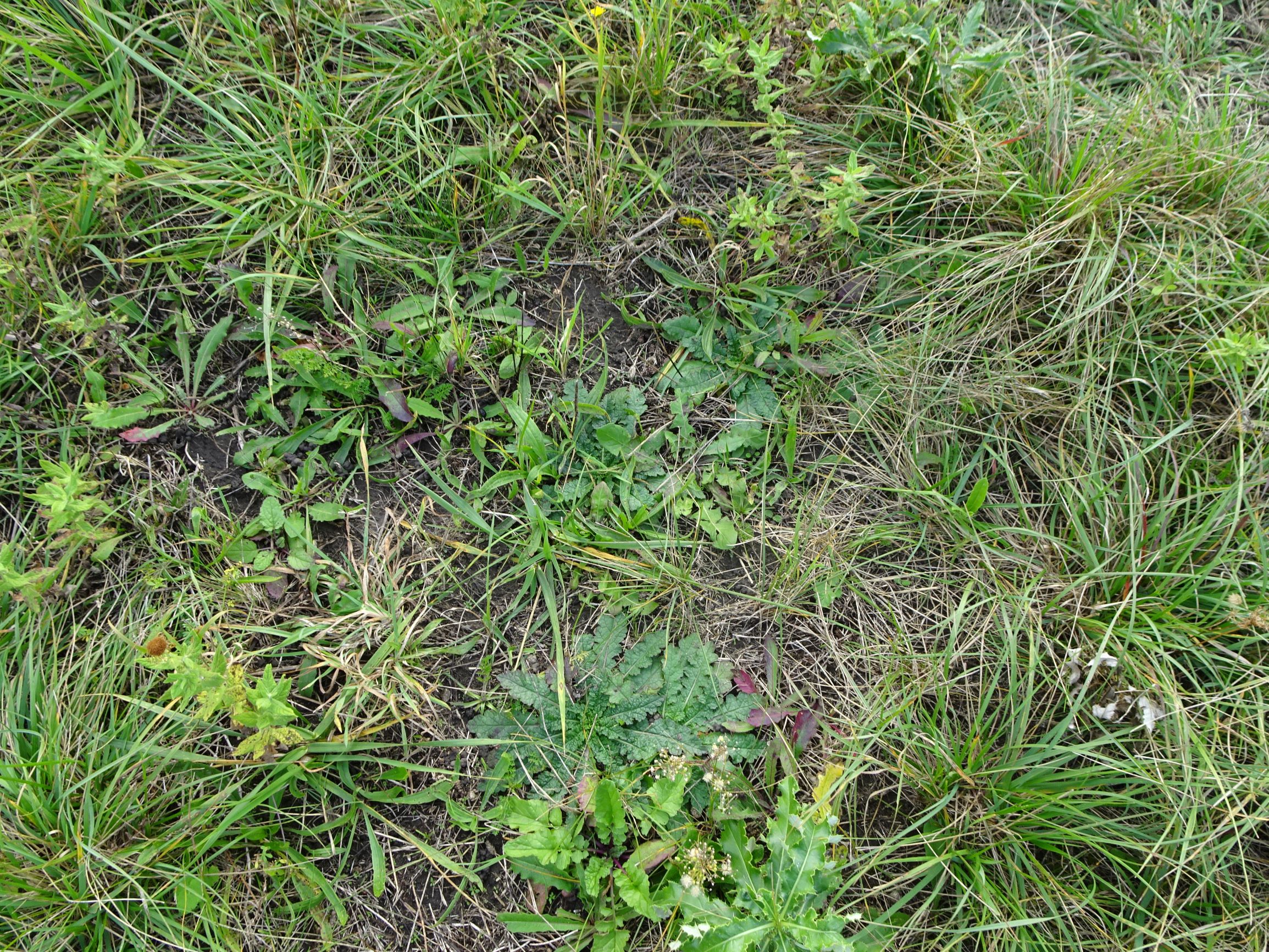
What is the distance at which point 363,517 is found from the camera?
224 centimetres

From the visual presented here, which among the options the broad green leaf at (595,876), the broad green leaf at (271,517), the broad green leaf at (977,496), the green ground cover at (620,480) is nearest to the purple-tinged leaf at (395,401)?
the green ground cover at (620,480)

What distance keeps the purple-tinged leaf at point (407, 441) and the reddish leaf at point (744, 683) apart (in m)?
1.12

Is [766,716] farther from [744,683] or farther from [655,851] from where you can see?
[655,851]

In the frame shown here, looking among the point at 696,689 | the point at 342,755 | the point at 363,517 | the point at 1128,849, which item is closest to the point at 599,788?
the point at 696,689

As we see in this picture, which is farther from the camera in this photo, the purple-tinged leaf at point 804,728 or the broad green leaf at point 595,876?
the purple-tinged leaf at point 804,728

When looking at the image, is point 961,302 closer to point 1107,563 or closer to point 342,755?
point 1107,563

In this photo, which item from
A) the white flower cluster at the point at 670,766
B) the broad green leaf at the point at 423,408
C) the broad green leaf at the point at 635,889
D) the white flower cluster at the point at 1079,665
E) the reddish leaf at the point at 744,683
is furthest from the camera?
the broad green leaf at the point at 423,408

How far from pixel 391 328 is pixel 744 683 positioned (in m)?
1.45

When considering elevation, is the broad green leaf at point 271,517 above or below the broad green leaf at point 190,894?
above

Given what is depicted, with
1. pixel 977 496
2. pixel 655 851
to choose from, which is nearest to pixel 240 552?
pixel 655 851

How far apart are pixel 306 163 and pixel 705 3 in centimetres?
137

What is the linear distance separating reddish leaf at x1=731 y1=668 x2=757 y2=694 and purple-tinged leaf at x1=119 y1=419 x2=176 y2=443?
5.81ft

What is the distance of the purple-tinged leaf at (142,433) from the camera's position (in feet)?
7.25

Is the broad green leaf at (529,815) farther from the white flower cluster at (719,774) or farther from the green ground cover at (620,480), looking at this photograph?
the white flower cluster at (719,774)
